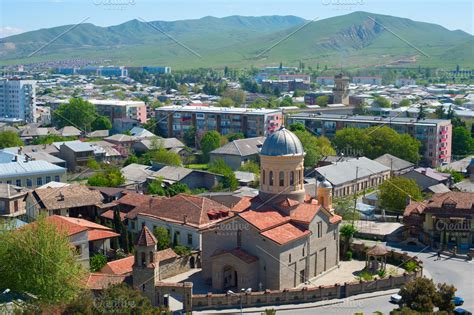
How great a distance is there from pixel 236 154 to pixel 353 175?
1297 cm

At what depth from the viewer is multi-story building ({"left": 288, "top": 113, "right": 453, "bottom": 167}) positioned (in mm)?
74250

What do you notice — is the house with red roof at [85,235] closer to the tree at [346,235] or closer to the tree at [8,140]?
the tree at [346,235]

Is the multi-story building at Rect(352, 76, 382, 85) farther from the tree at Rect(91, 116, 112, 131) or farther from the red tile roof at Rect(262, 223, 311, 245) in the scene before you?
the red tile roof at Rect(262, 223, 311, 245)

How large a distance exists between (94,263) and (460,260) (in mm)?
21087

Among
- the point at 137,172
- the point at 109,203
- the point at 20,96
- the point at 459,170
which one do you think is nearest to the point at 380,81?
the point at 20,96

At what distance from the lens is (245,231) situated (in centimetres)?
3212

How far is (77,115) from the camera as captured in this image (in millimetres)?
98375

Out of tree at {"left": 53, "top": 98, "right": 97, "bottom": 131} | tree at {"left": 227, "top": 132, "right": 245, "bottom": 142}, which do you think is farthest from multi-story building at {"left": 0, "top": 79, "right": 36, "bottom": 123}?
tree at {"left": 227, "top": 132, "right": 245, "bottom": 142}

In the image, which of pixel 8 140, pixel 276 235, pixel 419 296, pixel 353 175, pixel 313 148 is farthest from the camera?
pixel 8 140

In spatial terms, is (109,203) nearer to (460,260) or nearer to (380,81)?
(460,260)

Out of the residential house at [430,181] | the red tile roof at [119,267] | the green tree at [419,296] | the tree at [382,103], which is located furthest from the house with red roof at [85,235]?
the tree at [382,103]

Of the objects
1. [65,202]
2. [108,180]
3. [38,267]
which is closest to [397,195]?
[108,180]

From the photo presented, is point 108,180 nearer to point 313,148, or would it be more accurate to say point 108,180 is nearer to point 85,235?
point 85,235

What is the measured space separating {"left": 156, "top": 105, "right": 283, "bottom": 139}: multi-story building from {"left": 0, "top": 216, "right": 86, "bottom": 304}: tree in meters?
56.6
